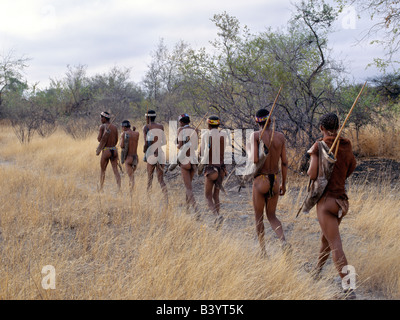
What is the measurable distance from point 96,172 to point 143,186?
255 centimetres

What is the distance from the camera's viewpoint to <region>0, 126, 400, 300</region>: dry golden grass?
11.0 feet

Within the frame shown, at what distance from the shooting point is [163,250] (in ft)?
13.5

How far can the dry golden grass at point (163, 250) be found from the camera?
3355 mm

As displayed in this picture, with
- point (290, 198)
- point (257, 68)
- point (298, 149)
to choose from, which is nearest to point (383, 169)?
point (298, 149)

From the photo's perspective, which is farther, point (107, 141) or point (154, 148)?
point (107, 141)

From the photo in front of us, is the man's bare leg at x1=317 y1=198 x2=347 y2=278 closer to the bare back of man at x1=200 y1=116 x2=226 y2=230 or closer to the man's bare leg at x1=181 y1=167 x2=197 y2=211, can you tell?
the bare back of man at x1=200 y1=116 x2=226 y2=230

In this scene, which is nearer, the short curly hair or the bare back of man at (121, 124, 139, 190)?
the short curly hair

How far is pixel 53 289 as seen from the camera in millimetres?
3301

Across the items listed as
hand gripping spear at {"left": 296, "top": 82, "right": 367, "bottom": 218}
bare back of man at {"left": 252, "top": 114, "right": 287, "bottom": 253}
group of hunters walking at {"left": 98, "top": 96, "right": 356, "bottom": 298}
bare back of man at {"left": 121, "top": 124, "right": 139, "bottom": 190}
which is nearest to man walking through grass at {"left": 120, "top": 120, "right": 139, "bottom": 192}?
bare back of man at {"left": 121, "top": 124, "right": 139, "bottom": 190}

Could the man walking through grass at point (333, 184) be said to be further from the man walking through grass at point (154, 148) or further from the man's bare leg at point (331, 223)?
the man walking through grass at point (154, 148)

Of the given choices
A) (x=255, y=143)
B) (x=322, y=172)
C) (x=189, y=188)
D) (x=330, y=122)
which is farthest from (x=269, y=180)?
(x=189, y=188)

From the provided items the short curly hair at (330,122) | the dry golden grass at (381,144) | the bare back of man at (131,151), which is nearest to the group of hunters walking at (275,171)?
the short curly hair at (330,122)

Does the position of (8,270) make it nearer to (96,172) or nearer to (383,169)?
(96,172)

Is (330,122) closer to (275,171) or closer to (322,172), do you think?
(322,172)
